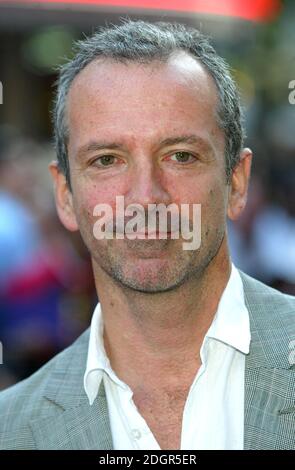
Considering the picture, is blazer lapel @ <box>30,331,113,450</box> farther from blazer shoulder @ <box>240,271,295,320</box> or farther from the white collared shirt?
blazer shoulder @ <box>240,271,295,320</box>

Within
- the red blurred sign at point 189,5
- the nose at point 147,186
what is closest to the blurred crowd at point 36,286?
the red blurred sign at point 189,5

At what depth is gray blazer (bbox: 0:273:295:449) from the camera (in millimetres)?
2803

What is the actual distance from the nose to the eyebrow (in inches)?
3.0

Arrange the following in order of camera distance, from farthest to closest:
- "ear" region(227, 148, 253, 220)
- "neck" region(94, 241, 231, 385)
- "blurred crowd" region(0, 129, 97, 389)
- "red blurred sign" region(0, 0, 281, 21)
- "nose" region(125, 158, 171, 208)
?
"red blurred sign" region(0, 0, 281, 21)
"blurred crowd" region(0, 129, 97, 389)
"ear" region(227, 148, 253, 220)
"neck" region(94, 241, 231, 385)
"nose" region(125, 158, 171, 208)

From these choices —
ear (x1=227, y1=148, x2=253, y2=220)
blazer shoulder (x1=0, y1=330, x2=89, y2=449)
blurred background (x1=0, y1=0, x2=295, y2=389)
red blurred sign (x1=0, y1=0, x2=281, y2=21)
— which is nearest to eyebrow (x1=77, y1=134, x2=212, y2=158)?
ear (x1=227, y1=148, x2=253, y2=220)

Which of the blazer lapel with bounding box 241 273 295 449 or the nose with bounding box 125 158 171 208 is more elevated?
the nose with bounding box 125 158 171 208

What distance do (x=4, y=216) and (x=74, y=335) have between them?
3.57 ft

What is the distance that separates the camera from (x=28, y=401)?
3.16 metres

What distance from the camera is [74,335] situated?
681 centimetres

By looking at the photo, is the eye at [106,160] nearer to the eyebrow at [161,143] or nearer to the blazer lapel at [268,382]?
the eyebrow at [161,143]

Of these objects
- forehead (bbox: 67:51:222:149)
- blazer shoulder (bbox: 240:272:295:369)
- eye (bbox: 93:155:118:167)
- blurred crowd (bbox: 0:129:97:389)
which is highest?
forehead (bbox: 67:51:222:149)

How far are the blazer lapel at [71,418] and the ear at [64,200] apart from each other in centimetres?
46

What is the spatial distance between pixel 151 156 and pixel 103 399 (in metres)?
0.79

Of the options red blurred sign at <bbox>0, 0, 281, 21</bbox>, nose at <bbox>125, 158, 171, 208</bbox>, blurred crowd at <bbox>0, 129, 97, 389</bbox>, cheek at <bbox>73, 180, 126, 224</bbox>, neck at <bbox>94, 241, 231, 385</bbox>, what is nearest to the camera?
nose at <bbox>125, 158, 171, 208</bbox>
